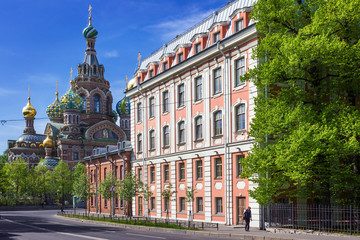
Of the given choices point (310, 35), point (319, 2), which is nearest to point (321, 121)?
point (310, 35)

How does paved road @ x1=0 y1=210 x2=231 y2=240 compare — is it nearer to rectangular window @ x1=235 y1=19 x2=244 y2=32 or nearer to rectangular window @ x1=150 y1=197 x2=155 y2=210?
rectangular window @ x1=150 y1=197 x2=155 y2=210

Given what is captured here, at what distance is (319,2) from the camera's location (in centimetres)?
2448

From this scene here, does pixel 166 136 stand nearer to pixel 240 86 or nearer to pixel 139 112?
pixel 139 112

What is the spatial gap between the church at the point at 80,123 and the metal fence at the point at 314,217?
267 ft

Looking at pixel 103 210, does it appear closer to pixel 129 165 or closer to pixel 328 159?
pixel 129 165

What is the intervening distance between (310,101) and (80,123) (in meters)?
90.0

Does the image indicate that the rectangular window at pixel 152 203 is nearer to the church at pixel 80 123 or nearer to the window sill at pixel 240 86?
the window sill at pixel 240 86

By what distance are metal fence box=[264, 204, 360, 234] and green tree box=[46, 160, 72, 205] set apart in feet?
233

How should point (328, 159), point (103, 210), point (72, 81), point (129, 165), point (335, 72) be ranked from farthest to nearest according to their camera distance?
point (72, 81)
point (103, 210)
point (129, 165)
point (335, 72)
point (328, 159)

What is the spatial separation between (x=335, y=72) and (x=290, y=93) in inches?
97.0

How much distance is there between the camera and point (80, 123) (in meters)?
111

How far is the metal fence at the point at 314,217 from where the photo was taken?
23.8 metres

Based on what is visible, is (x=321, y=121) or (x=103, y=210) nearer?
(x=321, y=121)

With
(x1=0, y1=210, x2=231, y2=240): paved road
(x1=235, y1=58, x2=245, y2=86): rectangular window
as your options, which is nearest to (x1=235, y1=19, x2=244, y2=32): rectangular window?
(x1=235, y1=58, x2=245, y2=86): rectangular window
